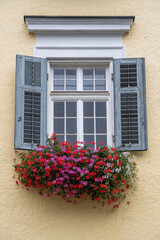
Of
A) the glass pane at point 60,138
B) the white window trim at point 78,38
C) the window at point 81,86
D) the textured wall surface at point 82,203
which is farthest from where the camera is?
the white window trim at point 78,38

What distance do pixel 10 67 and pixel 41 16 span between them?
3.05ft

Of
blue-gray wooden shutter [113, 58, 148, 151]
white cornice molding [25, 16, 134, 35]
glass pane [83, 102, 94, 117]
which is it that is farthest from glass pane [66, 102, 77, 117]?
white cornice molding [25, 16, 134, 35]

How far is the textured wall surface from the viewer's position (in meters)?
9.23

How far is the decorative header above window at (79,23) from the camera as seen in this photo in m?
10.3

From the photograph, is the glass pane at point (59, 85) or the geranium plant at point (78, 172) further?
the glass pane at point (59, 85)

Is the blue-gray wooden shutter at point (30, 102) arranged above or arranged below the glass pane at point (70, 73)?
below

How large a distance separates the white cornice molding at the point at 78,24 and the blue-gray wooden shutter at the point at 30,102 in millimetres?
567

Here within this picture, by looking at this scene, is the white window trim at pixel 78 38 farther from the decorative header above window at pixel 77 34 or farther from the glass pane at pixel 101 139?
the glass pane at pixel 101 139

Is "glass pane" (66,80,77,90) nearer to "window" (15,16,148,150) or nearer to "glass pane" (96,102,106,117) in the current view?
"window" (15,16,148,150)

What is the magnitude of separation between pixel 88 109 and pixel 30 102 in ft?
3.04

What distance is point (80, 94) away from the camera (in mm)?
10188

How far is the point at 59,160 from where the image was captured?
901cm

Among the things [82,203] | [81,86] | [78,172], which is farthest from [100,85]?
[82,203]

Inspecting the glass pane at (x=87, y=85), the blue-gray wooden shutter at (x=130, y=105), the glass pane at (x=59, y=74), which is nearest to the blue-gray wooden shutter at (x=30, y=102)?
the glass pane at (x=59, y=74)
